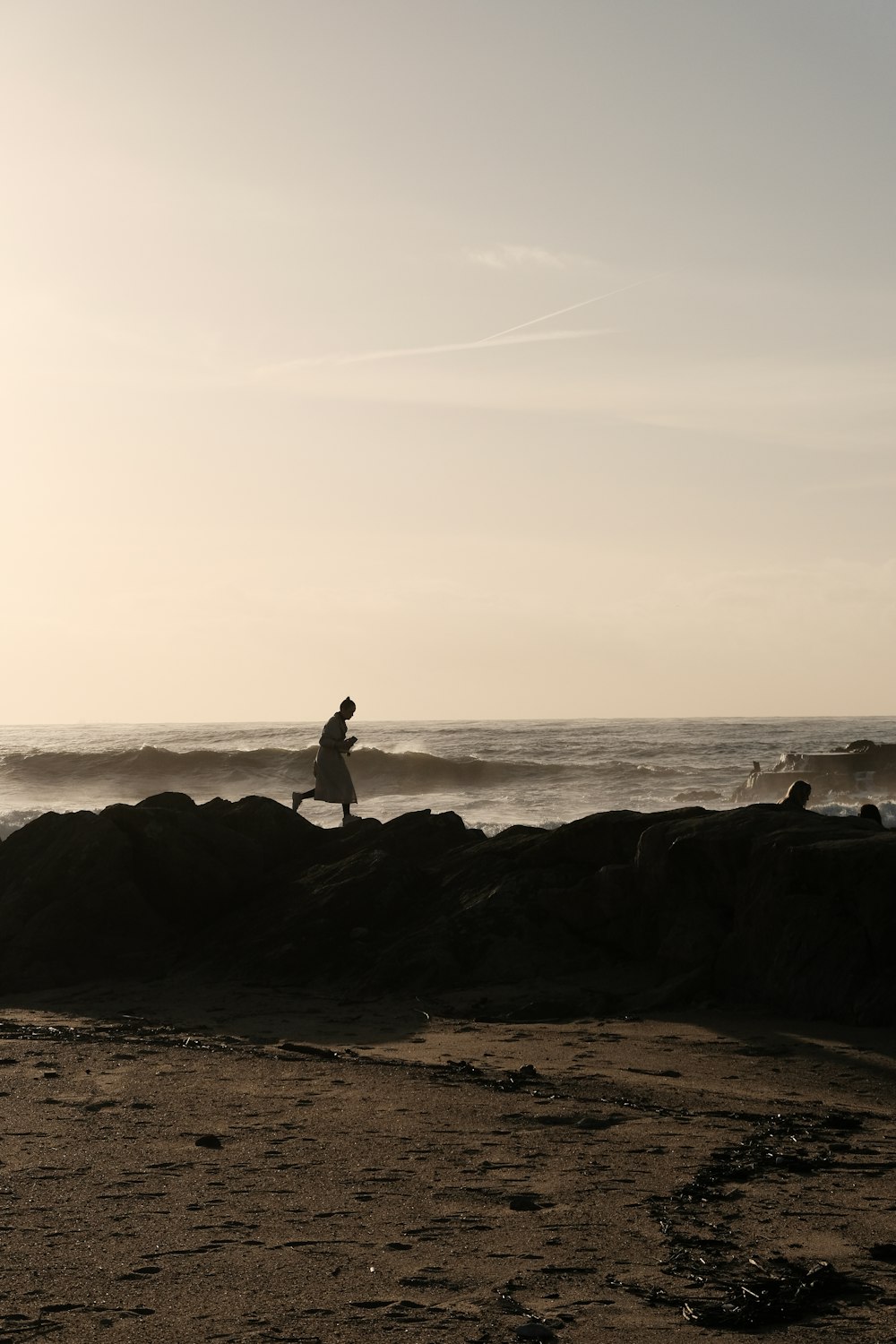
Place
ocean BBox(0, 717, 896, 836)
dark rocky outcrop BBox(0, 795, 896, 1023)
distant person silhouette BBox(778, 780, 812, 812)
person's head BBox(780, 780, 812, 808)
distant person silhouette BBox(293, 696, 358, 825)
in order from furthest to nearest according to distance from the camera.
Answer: ocean BBox(0, 717, 896, 836), distant person silhouette BBox(293, 696, 358, 825), person's head BBox(780, 780, 812, 808), distant person silhouette BBox(778, 780, 812, 812), dark rocky outcrop BBox(0, 795, 896, 1023)

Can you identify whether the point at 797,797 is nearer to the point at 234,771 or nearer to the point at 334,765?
the point at 334,765

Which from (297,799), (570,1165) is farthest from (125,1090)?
(297,799)

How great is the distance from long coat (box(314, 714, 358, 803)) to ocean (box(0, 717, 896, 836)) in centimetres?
1149

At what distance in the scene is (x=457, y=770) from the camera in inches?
1825

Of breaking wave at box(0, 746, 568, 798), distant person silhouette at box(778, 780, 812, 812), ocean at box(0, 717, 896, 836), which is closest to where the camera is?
distant person silhouette at box(778, 780, 812, 812)

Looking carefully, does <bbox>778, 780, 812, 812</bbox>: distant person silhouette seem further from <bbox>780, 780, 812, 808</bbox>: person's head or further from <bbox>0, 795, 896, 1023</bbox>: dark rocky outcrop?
<bbox>0, 795, 896, 1023</bbox>: dark rocky outcrop

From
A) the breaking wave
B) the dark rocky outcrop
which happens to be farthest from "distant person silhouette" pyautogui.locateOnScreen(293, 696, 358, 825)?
the breaking wave

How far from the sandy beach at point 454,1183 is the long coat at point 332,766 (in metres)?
7.13

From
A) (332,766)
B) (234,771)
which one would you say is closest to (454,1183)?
(332,766)

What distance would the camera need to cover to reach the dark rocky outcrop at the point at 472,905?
33.8ft

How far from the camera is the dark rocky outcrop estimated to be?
1030 centimetres

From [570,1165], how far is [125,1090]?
316 cm

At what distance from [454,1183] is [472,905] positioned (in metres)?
6.47

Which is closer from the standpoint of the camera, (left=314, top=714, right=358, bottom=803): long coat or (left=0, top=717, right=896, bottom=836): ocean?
(left=314, top=714, right=358, bottom=803): long coat
